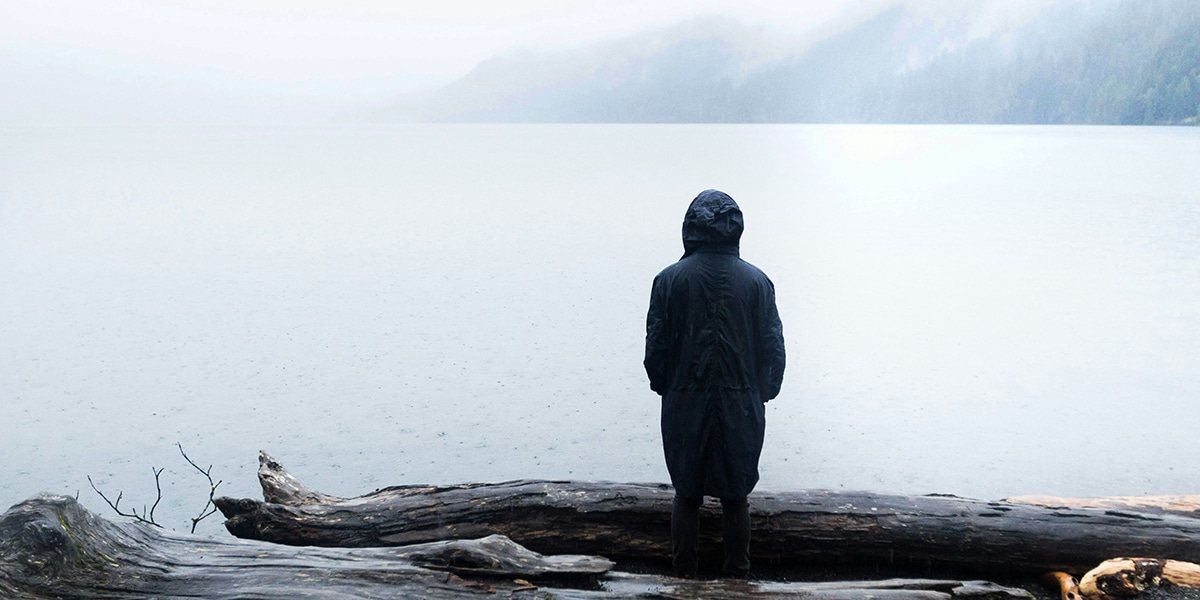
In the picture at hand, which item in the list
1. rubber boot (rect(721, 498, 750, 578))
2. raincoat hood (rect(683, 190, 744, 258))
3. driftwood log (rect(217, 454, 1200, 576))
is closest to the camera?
raincoat hood (rect(683, 190, 744, 258))

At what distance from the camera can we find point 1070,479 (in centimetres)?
552

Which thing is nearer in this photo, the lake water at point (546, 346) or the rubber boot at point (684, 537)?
the rubber boot at point (684, 537)

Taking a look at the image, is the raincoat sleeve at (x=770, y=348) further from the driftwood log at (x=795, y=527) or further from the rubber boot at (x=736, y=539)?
the driftwood log at (x=795, y=527)

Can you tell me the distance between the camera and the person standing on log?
299cm

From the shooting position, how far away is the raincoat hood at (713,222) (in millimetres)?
2979

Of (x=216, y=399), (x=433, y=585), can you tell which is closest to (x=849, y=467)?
(x=433, y=585)

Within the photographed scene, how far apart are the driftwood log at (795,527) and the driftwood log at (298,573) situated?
45 cm

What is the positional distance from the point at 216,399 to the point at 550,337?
299 centimetres

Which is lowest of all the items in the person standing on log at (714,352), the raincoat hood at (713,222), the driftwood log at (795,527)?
the driftwood log at (795,527)

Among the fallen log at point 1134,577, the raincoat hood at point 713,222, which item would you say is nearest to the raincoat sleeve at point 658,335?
the raincoat hood at point 713,222

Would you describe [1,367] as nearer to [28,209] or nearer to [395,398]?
[395,398]

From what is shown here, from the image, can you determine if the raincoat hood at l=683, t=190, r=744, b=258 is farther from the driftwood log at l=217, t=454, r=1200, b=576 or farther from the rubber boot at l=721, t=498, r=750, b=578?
the driftwood log at l=217, t=454, r=1200, b=576

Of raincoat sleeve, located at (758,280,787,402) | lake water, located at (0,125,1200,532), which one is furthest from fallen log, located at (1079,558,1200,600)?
lake water, located at (0,125,1200,532)

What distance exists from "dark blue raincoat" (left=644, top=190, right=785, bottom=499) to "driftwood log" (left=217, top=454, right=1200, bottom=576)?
0.45 metres
